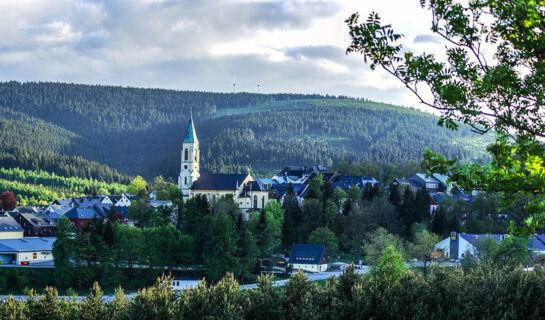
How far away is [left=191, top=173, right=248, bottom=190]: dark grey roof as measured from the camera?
303 ft

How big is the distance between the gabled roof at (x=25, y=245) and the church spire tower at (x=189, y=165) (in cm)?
2672

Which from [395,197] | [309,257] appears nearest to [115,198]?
[395,197]

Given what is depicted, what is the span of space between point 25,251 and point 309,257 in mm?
31938

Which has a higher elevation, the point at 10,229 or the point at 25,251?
the point at 10,229

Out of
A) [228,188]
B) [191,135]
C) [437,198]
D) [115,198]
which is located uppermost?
[191,135]

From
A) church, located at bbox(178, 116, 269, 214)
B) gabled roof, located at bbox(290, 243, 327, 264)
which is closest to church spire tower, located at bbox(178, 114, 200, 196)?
church, located at bbox(178, 116, 269, 214)

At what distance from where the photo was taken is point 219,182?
94.4m

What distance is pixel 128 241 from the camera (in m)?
68.2

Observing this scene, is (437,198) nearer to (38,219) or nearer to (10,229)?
(38,219)

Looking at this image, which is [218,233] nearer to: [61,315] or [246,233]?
[246,233]

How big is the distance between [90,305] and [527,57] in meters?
18.9

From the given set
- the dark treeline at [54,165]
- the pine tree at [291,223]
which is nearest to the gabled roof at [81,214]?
the pine tree at [291,223]

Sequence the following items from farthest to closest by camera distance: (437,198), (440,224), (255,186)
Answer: (437,198) → (255,186) → (440,224)

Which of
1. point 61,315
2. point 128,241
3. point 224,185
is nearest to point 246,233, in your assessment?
point 128,241
